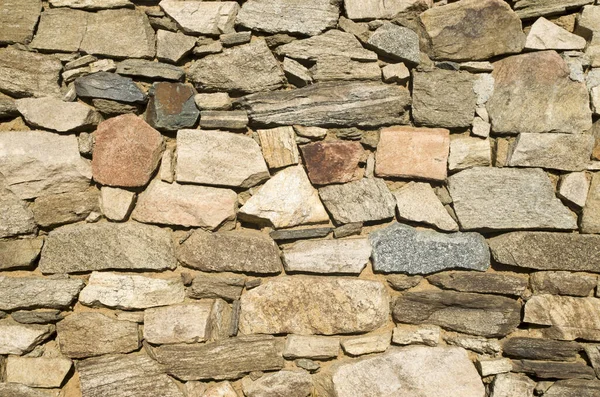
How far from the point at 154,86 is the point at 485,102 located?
1.63m

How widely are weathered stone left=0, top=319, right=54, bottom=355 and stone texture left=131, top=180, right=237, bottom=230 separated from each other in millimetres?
713

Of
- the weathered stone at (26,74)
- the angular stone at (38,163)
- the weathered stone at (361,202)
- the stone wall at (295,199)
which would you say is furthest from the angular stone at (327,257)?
the weathered stone at (26,74)

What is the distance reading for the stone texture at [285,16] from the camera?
221 cm

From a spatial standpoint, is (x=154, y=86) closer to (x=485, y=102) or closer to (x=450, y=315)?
(x=485, y=102)

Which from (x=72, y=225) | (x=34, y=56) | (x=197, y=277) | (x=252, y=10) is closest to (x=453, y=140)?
(x=252, y=10)

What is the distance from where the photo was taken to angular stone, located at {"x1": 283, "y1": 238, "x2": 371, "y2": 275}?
2201 millimetres

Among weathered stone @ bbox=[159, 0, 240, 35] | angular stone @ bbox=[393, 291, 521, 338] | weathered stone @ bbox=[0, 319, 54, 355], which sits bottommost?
weathered stone @ bbox=[0, 319, 54, 355]

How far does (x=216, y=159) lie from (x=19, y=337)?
1.25m

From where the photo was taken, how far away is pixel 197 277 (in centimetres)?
220

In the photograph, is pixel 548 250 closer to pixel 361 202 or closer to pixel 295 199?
pixel 361 202

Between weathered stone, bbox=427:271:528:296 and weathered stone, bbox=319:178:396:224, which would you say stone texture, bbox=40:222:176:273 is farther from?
weathered stone, bbox=427:271:528:296

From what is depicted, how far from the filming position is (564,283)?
223 cm

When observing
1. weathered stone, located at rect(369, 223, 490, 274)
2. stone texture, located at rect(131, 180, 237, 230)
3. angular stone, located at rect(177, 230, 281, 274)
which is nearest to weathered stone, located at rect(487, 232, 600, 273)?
weathered stone, located at rect(369, 223, 490, 274)

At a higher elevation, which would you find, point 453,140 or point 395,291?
point 453,140
